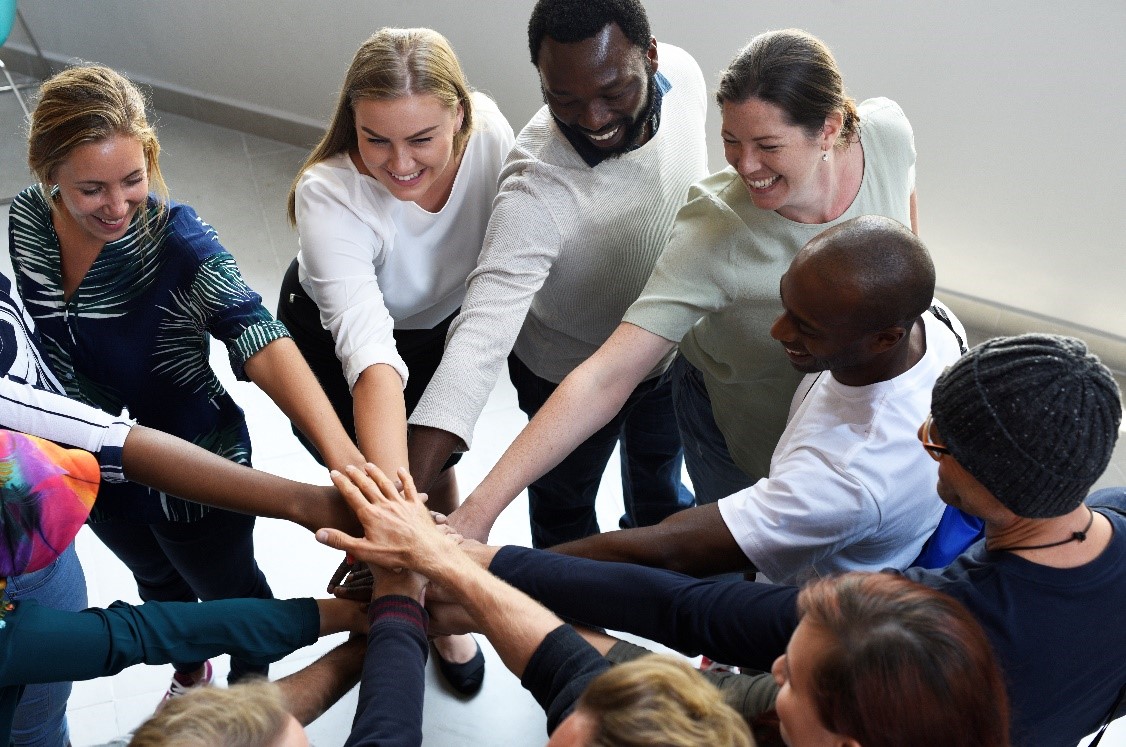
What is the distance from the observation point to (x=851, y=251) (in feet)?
4.66

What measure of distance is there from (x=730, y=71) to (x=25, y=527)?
1243 millimetres

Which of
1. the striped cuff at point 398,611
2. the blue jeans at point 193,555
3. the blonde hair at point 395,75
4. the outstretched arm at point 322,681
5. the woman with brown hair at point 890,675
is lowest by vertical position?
the woman with brown hair at point 890,675

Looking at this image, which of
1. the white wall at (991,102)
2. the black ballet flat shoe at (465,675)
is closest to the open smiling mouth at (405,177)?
the black ballet flat shoe at (465,675)

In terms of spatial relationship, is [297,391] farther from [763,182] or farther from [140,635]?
[763,182]

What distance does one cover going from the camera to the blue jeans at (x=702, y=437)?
2.07m

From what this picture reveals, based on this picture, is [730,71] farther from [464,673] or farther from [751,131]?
[464,673]

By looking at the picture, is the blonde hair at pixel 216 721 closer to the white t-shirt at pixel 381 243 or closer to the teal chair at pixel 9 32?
the white t-shirt at pixel 381 243

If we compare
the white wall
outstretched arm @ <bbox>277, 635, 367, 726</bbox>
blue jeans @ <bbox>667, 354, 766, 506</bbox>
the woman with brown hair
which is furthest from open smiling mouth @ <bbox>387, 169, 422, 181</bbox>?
the white wall

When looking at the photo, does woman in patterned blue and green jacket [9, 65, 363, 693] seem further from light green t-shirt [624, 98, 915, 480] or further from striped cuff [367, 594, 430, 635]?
Answer: light green t-shirt [624, 98, 915, 480]

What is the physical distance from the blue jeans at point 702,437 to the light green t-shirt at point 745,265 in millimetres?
201

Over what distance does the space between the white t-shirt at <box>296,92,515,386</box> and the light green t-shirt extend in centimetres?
43

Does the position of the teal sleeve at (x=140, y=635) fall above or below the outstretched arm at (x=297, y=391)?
below

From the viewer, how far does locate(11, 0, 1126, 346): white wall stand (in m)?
2.87

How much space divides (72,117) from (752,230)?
1.13m
